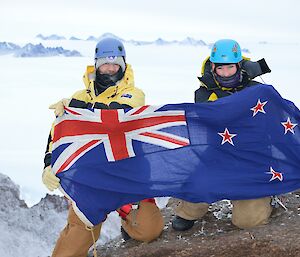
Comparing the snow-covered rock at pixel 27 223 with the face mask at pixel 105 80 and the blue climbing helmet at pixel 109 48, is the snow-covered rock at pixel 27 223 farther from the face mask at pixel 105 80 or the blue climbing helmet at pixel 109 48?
the blue climbing helmet at pixel 109 48

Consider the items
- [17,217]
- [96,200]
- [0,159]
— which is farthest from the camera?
[0,159]

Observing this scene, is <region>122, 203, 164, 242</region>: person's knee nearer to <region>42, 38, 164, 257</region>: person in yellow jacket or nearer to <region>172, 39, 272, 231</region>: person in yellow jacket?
<region>42, 38, 164, 257</region>: person in yellow jacket

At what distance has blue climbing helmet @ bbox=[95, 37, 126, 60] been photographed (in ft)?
18.1

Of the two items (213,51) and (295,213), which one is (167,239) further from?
(213,51)

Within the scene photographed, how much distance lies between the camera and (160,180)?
16.8 feet

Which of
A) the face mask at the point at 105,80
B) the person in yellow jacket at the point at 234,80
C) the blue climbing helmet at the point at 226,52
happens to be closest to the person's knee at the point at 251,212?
the person in yellow jacket at the point at 234,80

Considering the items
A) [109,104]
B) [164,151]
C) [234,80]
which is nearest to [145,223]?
[164,151]

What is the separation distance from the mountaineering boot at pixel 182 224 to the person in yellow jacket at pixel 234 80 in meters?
0.51

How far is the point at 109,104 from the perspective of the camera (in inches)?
209

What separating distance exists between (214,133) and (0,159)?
980 centimetres

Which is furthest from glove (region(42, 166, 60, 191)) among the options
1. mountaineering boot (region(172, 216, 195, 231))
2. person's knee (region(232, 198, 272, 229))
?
person's knee (region(232, 198, 272, 229))

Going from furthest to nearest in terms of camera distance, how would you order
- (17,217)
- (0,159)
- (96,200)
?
1. (0,159)
2. (17,217)
3. (96,200)

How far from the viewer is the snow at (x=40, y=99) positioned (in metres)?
10.5

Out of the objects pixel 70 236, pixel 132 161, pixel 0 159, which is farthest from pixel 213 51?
pixel 0 159
